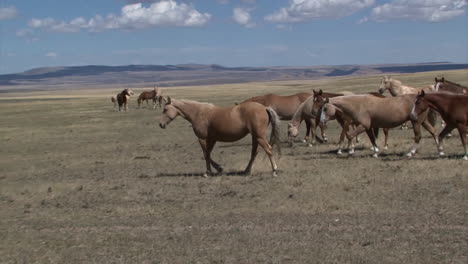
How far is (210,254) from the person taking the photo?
8.12 meters

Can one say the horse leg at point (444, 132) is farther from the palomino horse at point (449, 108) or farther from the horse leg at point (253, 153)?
the horse leg at point (253, 153)

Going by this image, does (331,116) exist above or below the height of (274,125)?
below

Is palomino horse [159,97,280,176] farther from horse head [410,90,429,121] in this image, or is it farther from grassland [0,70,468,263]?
horse head [410,90,429,121]

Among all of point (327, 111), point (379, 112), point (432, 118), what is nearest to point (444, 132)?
point (379, 112)

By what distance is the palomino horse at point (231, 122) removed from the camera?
13891 millimetres

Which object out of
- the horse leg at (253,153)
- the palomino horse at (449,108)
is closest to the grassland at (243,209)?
the horse leg at (253,153)

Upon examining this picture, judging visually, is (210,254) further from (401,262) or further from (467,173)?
(467,173)

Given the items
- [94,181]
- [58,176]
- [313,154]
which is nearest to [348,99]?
[313,154]

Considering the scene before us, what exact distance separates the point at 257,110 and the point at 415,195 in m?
4.36

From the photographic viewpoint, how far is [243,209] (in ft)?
→ 35.7

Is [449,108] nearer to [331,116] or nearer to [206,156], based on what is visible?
[331,116]

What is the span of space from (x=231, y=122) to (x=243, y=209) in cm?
366

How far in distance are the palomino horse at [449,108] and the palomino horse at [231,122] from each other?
387 centimetres

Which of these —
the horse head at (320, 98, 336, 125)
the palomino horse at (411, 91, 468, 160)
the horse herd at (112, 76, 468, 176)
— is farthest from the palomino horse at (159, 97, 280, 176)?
the palomino horse at (411, 91, 468, 160)
